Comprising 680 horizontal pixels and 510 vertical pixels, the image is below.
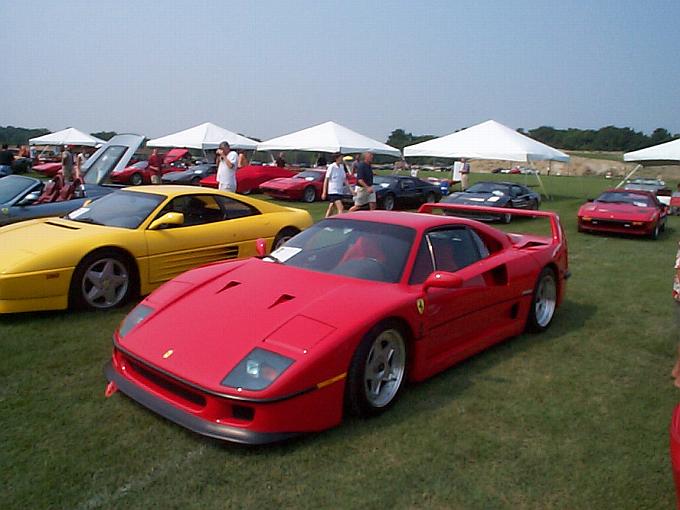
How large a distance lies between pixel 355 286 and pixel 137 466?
1.57 m

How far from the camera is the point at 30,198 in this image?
7777mm

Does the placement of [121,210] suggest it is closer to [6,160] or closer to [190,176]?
[6,160]

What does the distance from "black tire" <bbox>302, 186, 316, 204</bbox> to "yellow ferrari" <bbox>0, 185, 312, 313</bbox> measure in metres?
10.4

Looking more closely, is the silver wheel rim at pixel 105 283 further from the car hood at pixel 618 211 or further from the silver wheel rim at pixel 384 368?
the car hood at pixel 618 211

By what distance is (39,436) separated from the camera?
298 centimetres

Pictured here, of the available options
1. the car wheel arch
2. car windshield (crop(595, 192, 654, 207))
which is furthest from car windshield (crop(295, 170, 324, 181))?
the car wheel arch

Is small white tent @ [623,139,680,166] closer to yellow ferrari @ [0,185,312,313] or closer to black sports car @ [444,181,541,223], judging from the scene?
black sports car @ [444,181,541,223]

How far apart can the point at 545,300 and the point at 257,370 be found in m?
3.20

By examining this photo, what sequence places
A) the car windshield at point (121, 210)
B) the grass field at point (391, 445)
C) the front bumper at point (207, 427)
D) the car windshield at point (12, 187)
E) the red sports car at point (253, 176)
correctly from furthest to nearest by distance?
the red sports car at point (253, 176), the car windshield at point (12, 187), the car windshield at point (121, 210), the front bumper at point (207, 427), the grass field at point (391, 445)

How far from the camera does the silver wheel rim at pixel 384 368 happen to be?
3.26m

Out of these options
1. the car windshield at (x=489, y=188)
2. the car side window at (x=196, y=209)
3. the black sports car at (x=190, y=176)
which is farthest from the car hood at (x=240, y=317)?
the black sports car at (x=190, y=176)

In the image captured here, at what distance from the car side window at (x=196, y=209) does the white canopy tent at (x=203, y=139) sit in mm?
17918

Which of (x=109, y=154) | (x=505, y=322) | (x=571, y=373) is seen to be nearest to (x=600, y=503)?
(x=571, y=373)

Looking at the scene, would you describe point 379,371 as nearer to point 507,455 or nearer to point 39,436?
point 507,455
